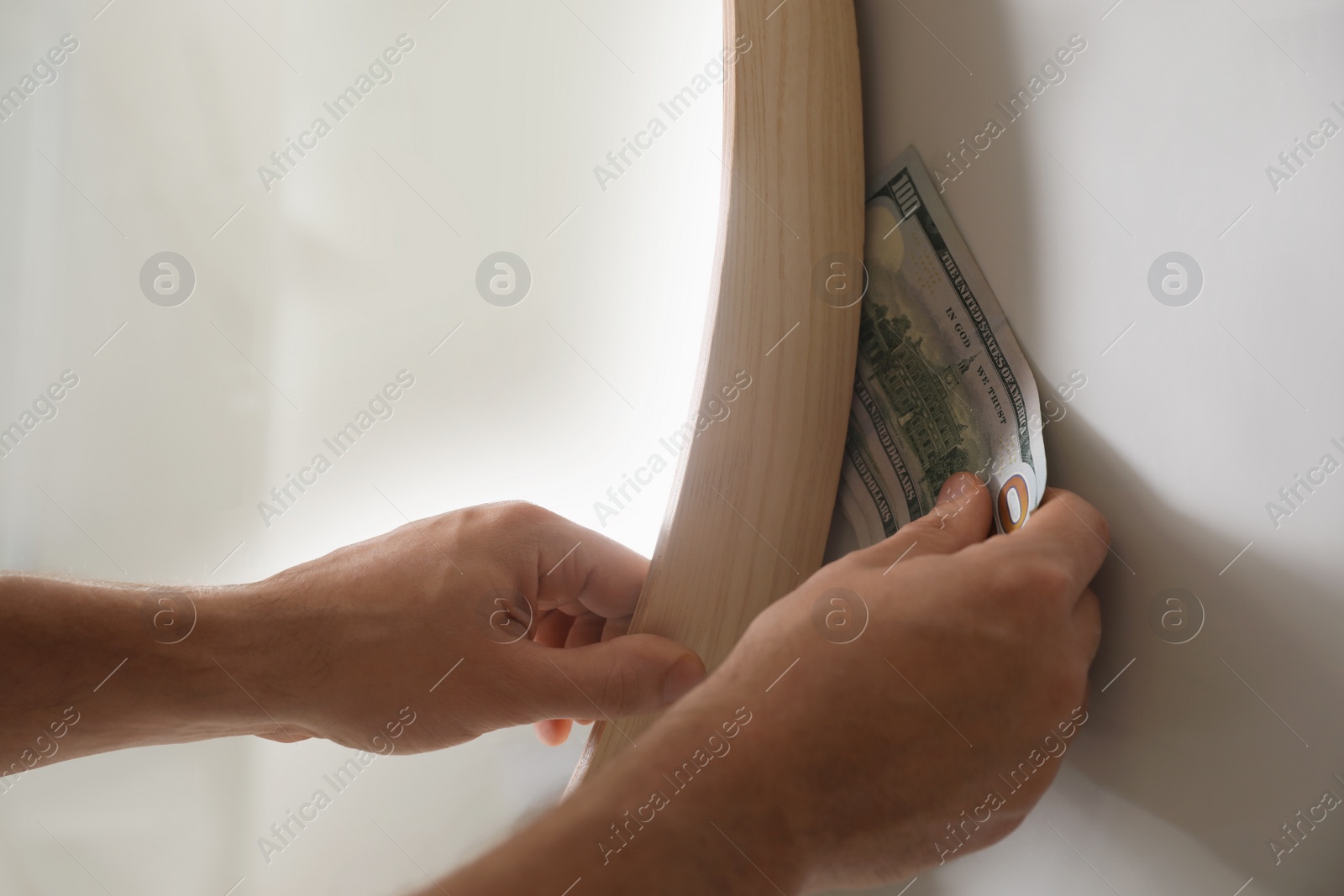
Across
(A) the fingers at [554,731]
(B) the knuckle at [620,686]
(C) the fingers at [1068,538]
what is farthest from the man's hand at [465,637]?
(C) the fingers at [1068,538]

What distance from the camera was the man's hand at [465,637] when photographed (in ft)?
1.86

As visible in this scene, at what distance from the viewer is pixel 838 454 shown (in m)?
0.65

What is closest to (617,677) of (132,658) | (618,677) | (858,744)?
(618,677)

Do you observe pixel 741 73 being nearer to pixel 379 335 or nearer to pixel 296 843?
pixel 379 335

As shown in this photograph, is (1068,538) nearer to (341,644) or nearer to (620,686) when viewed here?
(620,686)

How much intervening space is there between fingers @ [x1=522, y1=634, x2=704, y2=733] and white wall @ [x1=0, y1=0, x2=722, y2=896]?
0.14m

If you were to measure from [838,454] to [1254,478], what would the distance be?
1.03 feet

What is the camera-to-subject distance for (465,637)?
60 cm

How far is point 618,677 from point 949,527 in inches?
10.4

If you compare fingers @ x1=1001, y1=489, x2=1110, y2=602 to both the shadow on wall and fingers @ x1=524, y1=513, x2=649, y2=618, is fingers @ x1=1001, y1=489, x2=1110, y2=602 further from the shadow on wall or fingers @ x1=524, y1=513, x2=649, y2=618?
fingers @ x1=524, y1=513, x2=649, y2=618

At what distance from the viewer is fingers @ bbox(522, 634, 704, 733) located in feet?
1.81

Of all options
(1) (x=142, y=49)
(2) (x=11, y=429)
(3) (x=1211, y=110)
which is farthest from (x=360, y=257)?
(3) (x=1211, y=110)

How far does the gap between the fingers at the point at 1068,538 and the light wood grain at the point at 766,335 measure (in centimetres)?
21

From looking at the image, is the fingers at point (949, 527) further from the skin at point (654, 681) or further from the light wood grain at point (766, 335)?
the light wood grain at point (766, 335)
